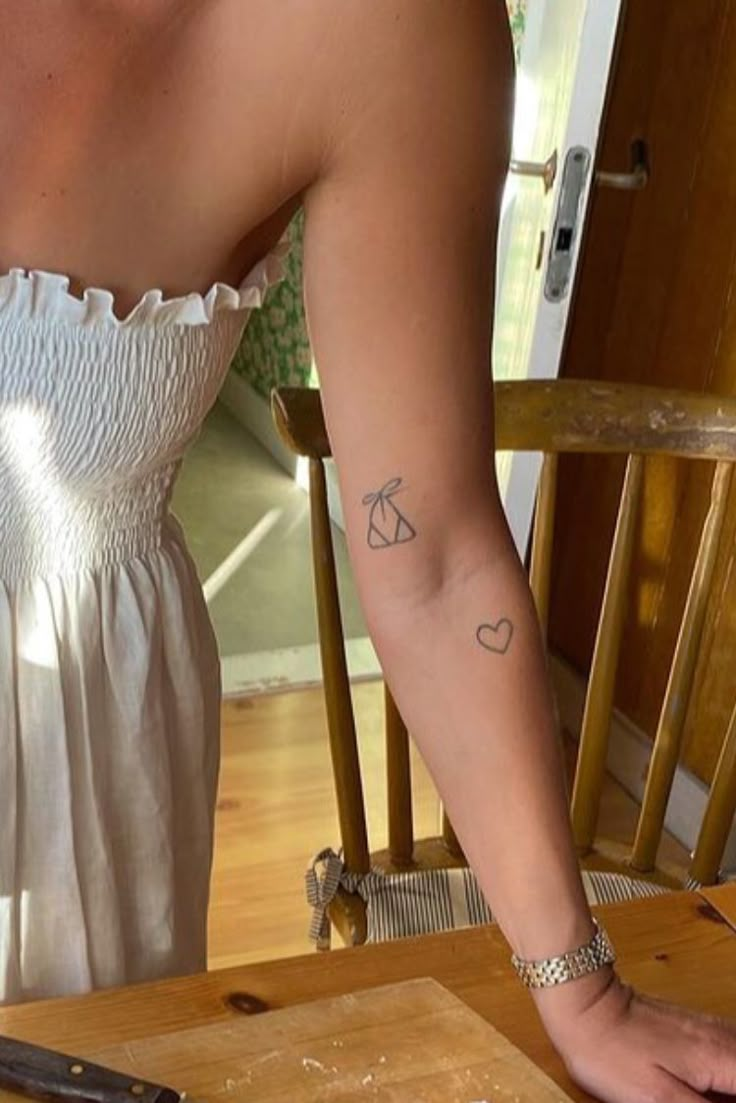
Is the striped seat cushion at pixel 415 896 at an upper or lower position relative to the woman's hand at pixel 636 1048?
lower

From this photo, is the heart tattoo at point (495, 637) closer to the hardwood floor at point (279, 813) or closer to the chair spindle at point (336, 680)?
the chair spindle at point (336, 680)

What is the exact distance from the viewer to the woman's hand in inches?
28.0

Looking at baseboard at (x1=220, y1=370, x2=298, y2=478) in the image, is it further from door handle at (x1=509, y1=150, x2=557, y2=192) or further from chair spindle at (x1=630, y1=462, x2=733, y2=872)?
chair spindle at (x1=630, y1=462, x2=733, y2=872)

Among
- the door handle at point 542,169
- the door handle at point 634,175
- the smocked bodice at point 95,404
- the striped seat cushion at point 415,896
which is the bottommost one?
the striped seat cushion at point 415,896

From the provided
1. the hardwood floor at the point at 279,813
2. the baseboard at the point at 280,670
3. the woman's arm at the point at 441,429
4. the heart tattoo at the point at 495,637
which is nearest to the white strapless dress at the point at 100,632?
the woman's arm at the point at 441,429

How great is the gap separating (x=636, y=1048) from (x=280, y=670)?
1.94 meters

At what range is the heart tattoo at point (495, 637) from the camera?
2.47ft

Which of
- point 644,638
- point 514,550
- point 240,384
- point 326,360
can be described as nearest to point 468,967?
point 514,550

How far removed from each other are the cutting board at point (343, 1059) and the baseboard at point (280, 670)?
1.85 meters

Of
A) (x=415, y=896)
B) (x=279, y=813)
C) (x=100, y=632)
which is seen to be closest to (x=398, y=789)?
(x=415, y=896)

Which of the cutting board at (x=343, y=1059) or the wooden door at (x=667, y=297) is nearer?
the cutting board at (x=343, y=1059)

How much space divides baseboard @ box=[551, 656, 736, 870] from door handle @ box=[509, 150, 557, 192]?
2.95 feet

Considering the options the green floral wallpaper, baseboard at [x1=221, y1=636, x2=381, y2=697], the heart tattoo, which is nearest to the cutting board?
the heart tattoo

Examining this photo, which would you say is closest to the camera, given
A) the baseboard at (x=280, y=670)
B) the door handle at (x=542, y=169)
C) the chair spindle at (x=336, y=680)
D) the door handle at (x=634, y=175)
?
the chair spindle at (x=336, y=680)
